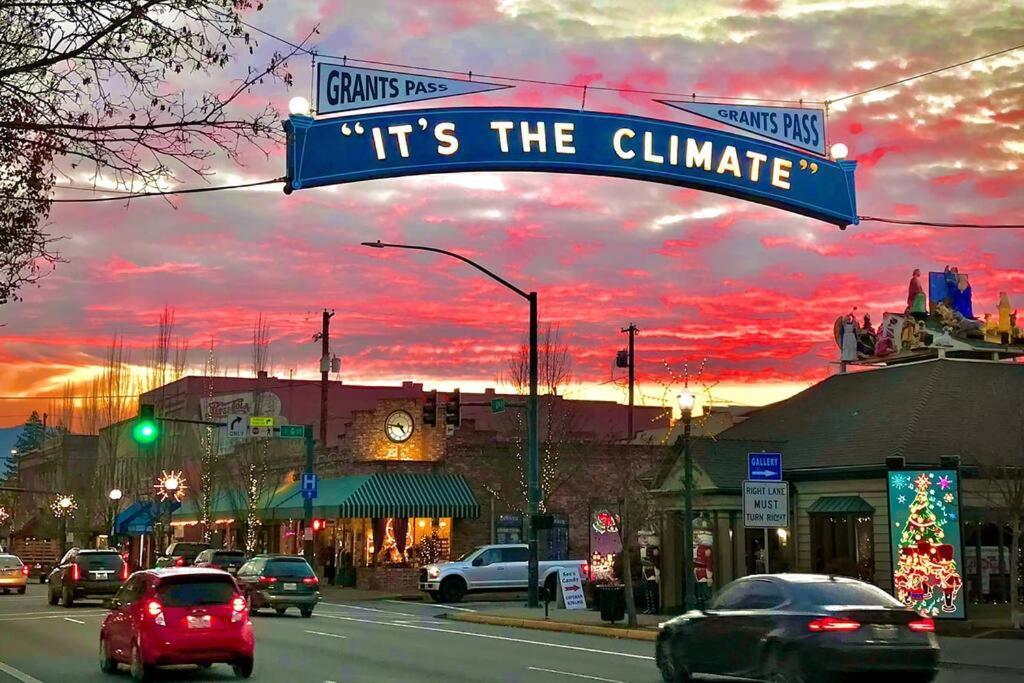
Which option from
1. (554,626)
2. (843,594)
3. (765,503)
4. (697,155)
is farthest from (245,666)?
(554,626)

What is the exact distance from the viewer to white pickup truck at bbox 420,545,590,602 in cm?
4825

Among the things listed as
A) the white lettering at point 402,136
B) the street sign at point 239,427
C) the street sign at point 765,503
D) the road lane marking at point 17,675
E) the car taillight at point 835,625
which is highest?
the street sign at point 239,427

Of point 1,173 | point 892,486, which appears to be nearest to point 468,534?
point 892,486

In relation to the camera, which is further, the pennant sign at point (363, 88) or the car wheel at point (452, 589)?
the car wheel at point (452, 589)

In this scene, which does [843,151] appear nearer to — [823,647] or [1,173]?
[823,647]

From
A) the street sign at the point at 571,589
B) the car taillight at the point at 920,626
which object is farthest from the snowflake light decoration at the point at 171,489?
the car taillight at the point at 920,626

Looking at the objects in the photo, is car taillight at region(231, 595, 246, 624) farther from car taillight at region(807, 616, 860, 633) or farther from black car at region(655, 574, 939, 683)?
car taillight at region(807, 616, 860, 633)

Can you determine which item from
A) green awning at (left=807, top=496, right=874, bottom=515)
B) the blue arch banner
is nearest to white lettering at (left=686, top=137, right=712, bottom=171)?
the blue arch banner

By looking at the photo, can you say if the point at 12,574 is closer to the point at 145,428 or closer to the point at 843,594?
the point at 145,428

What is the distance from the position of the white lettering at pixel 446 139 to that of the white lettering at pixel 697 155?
2.72m

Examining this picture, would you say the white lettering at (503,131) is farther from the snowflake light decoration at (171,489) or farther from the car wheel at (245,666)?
the snowflake light decoration at (171,489)

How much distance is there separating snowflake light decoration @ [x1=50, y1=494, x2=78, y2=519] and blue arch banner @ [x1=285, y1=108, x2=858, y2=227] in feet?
256

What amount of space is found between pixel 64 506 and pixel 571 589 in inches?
2257

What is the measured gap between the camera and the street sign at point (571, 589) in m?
38.6
